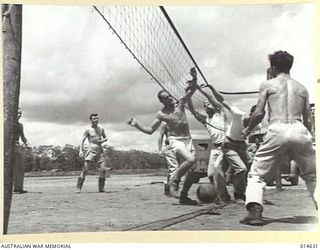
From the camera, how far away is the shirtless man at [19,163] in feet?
9.37

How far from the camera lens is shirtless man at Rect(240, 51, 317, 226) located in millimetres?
2811

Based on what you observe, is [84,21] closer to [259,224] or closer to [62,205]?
[62,205]

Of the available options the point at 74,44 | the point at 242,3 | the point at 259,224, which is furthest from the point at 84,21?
the point at 259,224

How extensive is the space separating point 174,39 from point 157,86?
0.23 m

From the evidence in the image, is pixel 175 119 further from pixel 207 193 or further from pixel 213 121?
pixel 207 193

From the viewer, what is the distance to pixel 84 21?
115 inches

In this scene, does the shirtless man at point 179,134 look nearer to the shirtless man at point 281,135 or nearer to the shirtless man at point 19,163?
the shirtless man at point 281,135

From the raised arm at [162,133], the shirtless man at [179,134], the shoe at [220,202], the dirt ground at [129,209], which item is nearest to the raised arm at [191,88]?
the shirtless man at [179,134]

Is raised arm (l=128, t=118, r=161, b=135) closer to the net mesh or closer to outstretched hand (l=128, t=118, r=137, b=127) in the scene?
outstretched hand (l=128, t=118, r=137, b=127)

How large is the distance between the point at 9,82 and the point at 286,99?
1.18 meters

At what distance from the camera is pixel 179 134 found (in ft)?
9.81

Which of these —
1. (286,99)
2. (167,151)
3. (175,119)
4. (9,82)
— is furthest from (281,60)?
→ (9,82)

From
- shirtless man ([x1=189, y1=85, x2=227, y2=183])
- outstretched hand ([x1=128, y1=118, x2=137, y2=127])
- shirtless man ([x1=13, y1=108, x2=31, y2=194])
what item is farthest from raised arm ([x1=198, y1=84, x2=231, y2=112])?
shirtless man ([x1=13, y1=108, x2=31, y2=194])

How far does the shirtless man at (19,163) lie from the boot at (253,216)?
982 mm
